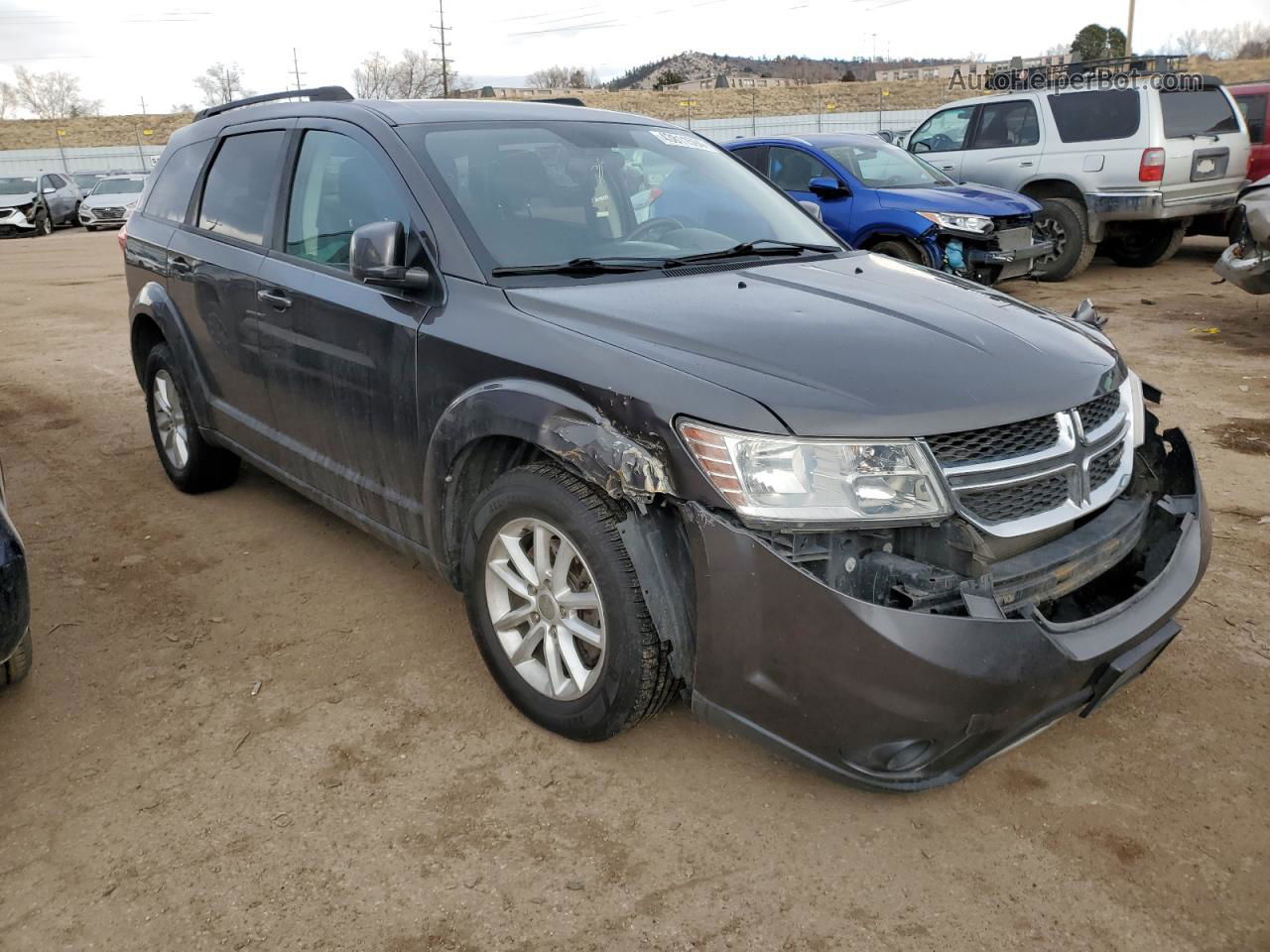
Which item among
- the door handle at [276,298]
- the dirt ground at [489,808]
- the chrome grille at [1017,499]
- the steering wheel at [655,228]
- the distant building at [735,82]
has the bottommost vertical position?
the dirt ground at [489,808]

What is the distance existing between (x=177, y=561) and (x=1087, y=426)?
3588 mm

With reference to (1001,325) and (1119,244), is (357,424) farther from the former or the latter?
(1119,244)

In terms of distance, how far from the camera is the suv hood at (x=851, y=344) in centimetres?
234

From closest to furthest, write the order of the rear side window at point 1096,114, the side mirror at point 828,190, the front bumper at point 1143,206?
the side mirror at point 828,190
the front bumper at point 1143,206
the rear side window at point 1096,114

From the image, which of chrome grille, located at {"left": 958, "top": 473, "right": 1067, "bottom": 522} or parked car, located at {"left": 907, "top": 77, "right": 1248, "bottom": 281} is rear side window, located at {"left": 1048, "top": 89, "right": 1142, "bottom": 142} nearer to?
parked car, located at {"left": 907, "top": 77, "right": 1248, "bottom": 281}

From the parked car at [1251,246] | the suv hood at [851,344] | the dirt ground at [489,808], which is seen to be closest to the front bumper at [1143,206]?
the parked car at [1251,246]

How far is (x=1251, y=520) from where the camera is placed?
440cm

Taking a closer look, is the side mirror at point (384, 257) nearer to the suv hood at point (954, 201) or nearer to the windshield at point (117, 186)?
the suv hood at point (954, 201)

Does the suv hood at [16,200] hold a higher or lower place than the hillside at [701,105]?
lower

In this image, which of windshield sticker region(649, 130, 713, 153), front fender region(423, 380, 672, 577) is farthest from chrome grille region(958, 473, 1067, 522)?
windshield sticker region(649, 130, 713, 153)

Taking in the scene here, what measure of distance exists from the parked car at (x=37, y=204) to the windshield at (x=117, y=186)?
111cm

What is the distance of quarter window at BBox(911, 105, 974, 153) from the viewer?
Answer: 11.7 m

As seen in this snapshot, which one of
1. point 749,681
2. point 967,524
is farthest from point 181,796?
point 967,524

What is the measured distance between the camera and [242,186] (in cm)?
419
